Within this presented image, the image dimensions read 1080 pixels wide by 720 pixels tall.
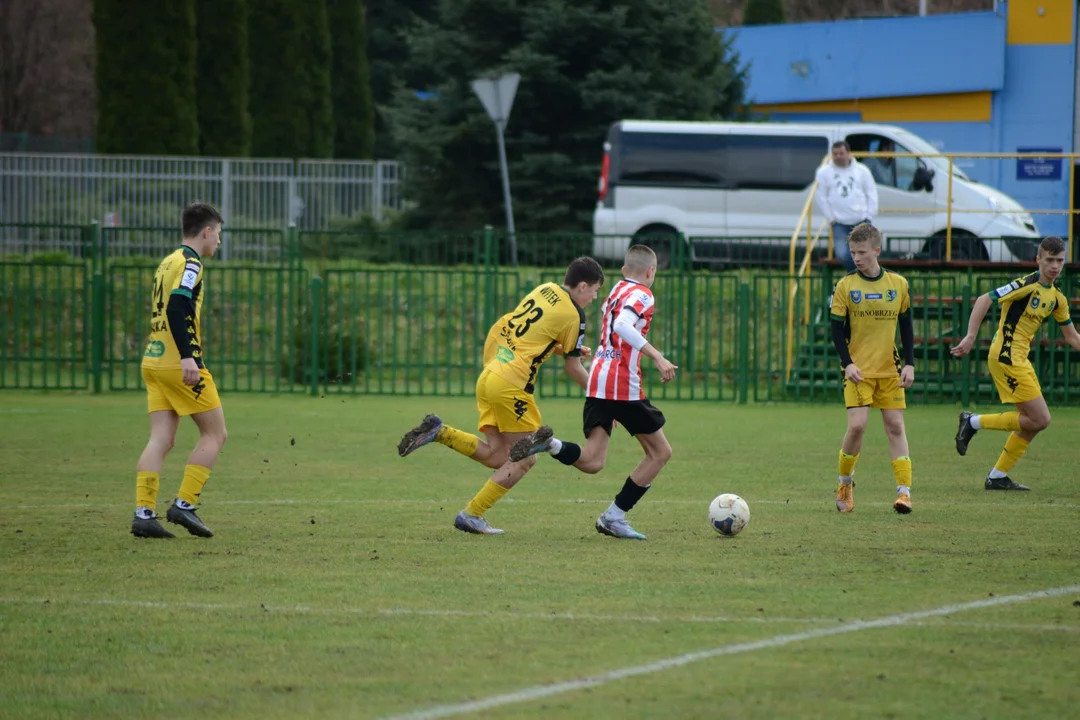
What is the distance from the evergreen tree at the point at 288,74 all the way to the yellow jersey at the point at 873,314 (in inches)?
1178

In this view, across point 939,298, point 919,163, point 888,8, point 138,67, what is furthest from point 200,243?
point 888,8

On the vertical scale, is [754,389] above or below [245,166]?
below

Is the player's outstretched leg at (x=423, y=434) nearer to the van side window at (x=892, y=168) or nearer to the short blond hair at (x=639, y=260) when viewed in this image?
the short blond hair at (x=639, y=260)

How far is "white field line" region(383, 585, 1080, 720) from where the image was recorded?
4.99 metres

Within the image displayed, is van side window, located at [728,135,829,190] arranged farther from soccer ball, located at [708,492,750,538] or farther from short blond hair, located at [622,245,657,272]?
soccer ball, located at [708,492,750,538]

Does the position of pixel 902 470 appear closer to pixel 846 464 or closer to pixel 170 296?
pixel 846 464

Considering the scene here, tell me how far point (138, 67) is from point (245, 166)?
381 centimetres

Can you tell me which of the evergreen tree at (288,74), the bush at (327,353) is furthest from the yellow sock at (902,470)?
the evergreen tree at (288,74)

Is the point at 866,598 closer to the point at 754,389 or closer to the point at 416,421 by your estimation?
the point at 416,421

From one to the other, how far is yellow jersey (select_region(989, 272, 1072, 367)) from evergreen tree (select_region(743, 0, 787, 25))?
38.5 m

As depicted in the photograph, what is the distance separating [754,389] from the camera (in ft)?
63.9

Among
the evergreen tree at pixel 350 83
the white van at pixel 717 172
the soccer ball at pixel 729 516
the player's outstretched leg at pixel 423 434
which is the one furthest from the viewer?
the evergreen tree at pixel 350 83

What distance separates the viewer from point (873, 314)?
9.99 meters

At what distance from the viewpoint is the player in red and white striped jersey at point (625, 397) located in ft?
28.0
